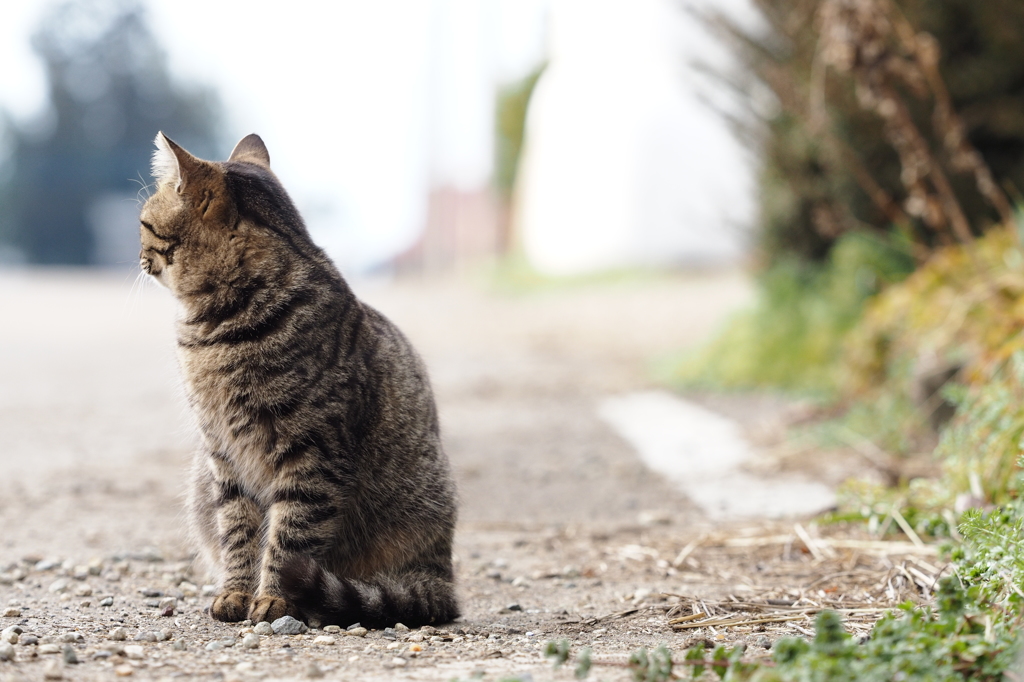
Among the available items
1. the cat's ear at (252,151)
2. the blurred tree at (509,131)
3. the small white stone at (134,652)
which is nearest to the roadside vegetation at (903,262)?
the small white stone at (134,652)

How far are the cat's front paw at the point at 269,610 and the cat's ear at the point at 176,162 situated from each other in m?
1.04

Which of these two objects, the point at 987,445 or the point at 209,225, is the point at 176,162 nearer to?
the point at 209,225

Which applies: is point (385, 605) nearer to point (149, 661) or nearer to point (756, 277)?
point (149, 661)

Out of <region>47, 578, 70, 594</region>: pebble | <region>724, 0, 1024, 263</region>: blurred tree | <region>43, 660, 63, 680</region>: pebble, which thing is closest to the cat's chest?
<region>47, 578, 70, 594</region>: pebble

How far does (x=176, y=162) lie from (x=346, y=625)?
122 centimetres

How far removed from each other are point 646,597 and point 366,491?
794 mm

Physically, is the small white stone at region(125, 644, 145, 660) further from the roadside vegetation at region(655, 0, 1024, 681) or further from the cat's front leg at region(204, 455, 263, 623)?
the roadside vegetation at region(655, 0, 1024, 681)

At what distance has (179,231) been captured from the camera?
8.10 feet

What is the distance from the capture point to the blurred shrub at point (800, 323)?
5.82 metres

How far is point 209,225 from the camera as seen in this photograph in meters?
2.44

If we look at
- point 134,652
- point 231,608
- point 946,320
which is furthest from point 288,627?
point 946,320

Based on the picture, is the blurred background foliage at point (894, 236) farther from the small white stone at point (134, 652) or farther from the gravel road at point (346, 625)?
the small white stone at point (134, 652)

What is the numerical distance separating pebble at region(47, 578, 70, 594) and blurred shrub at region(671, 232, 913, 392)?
14.0 ft

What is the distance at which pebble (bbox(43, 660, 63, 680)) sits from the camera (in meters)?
1.70
